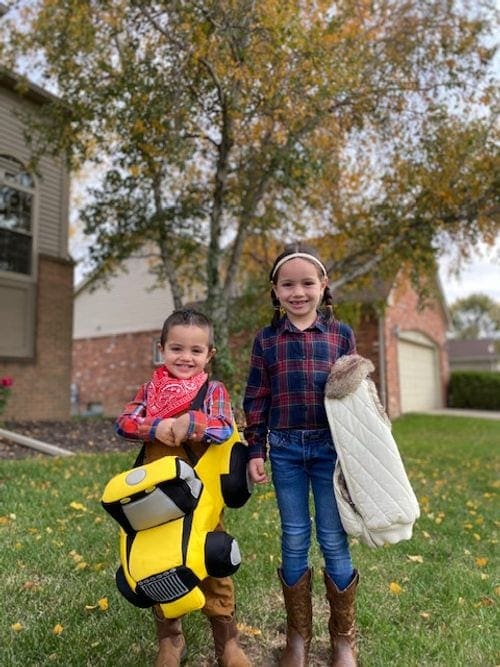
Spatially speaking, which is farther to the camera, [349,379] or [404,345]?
[404,345]

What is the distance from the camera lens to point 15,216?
1077 centimetres

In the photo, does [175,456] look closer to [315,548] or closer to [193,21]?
[315,548]

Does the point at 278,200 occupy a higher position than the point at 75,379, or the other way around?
the point at 278,200

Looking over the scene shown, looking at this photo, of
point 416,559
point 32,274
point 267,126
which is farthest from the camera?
point 32,274

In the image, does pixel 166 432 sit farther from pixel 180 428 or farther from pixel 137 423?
pixel 137 423

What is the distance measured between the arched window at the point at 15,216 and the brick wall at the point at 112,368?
8.68 m

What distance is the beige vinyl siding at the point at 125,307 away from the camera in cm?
1994

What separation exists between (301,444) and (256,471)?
23 cm

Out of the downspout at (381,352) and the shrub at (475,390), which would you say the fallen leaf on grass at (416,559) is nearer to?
the downspout at (381,352)

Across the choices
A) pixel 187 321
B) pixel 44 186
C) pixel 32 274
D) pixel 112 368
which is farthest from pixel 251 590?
pixel 112 368

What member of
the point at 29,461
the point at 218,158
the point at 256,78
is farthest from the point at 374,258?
the point at 29,461

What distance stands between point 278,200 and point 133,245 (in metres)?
2.61

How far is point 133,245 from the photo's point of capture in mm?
9445

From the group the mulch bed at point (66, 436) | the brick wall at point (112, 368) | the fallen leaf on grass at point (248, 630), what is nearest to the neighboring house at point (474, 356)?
the brick wall at point (112, 368)
